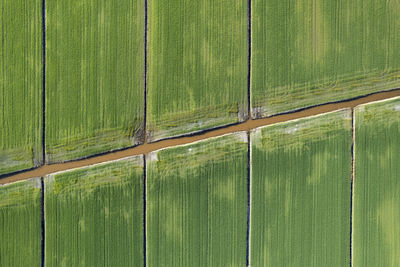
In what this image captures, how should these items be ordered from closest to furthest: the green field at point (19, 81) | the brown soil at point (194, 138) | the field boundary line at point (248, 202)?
the green field at point (19, 81)
the brown soil at point (194, 138)
the field boundary line at point (248, 202)

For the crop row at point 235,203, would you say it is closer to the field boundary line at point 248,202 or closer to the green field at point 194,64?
the field boundary line at point 248,202

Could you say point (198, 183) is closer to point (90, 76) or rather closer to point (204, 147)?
point (204, 147)

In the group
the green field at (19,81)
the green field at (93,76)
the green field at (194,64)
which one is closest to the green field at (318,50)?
the green field at (194,64)

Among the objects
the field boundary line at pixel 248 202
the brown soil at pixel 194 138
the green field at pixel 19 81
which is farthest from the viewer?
the field boundary line at pixel 248 202

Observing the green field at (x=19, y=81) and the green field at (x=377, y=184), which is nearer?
the green field at (x=19, y=81)

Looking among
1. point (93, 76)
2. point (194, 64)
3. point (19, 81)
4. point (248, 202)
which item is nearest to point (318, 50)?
point (194, 64)

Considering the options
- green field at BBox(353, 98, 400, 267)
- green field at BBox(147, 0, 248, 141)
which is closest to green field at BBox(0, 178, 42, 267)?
green field at BBox(147, 0, 248, 141)
